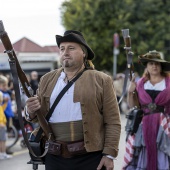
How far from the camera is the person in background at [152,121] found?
556 centimetres

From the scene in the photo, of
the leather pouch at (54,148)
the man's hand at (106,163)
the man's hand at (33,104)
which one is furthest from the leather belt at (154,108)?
the man's hand at (33,104)

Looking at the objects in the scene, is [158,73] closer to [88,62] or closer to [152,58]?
[152,58]

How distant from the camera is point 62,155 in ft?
11.6

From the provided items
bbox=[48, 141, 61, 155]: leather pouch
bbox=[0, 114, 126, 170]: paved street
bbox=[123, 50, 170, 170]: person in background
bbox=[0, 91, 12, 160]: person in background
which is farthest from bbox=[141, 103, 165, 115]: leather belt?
bbox=[0, 91, 12, 160]: person in background

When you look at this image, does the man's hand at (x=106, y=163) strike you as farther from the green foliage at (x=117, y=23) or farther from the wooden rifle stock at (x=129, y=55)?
the green foliage at (x=117, y=23)

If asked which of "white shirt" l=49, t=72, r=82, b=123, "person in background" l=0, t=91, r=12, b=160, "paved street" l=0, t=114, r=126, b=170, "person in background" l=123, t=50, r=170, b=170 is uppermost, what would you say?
"white shirt" l=49, t=72, r=82, b=123

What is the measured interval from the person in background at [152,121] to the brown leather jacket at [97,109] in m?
2.01

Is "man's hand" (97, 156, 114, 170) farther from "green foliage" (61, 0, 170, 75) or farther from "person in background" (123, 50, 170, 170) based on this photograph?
"green foliage" (61, 0, 170, 75)

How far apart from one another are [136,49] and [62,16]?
4879mm

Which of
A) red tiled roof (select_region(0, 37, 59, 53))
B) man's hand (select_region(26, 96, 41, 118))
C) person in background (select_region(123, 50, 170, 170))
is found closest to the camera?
man's hand (select_region(26, 96, 41, 118))

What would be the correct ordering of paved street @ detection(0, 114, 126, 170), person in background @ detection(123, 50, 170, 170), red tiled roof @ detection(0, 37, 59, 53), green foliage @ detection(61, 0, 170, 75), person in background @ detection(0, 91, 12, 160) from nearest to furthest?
1. person in background @ detection(123, 50, 170, 170)
2. red tiled roof @ detection(0, 37, 59, 53)
3. paved street @ detection(0, 114, 126, 170)
4. person in background @ detection(0, 91, 12, 160)
5. green foliage @ detection(61, 0, 170, 75)

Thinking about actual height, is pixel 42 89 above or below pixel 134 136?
above

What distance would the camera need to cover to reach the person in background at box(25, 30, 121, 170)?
349 centimetres

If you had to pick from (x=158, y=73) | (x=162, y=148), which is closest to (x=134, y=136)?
(x=162, y=148)
